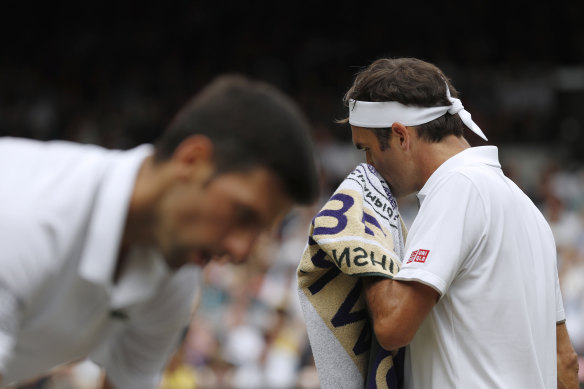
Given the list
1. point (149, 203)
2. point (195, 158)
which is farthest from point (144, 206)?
point (195, 158)

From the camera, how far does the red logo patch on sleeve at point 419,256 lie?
87.0 inches

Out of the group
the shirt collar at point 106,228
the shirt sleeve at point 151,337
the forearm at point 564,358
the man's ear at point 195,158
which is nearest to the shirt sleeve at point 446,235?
the forearm at point 564,358

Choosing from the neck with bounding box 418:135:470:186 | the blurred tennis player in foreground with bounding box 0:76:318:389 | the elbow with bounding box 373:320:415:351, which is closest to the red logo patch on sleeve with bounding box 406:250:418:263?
the elbow with bounding box 373:320:415:351

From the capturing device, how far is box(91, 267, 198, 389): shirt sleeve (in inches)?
81.1

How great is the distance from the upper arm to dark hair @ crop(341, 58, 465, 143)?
1.70ft

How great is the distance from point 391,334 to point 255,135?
2.53 feet

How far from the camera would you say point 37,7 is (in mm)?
13484

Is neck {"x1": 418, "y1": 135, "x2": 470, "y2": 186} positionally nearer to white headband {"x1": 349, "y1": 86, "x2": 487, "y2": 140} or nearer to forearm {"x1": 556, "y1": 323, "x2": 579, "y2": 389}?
white headband {"x1": 349, "y1": 86, "x2": 487, "y2": 140}

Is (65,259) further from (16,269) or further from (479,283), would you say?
(479,283)

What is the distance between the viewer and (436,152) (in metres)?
2.46

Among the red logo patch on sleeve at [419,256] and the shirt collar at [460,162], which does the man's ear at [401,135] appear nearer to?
the shirt collar at [460,162]

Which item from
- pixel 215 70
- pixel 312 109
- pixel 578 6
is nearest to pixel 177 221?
pixel 312 109

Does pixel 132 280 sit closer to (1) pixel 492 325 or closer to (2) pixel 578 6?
(1) pixel 492 325

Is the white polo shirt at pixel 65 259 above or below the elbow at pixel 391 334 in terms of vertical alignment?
above
